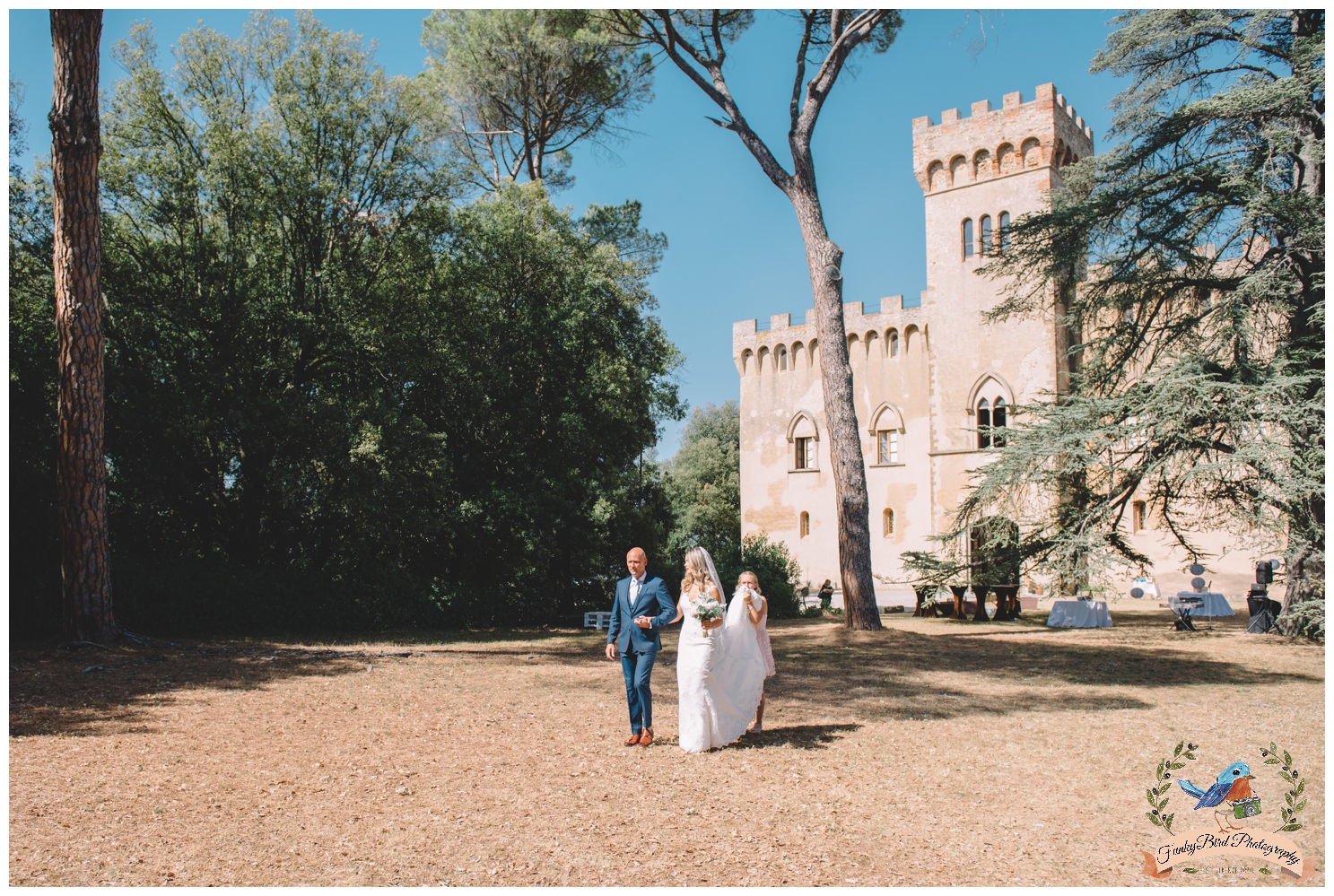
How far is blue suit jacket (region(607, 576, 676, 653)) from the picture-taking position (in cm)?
610

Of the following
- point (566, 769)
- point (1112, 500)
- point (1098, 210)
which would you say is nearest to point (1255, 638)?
point (1112, 500)

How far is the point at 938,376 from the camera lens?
27266mm

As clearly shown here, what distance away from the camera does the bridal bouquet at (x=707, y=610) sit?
609cm

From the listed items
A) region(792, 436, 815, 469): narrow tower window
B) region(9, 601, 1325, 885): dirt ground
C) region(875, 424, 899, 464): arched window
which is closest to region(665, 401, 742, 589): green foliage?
region(792, 436, 815, 469): narrow tower window

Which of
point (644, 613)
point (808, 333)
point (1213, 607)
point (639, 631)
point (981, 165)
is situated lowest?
point (1213, 607)

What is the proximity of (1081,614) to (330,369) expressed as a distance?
15111 millimetres

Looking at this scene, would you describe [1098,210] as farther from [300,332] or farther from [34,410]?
[34,410]

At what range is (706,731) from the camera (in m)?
6.11

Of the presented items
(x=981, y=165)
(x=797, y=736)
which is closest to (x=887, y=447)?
(x=981, y=165)

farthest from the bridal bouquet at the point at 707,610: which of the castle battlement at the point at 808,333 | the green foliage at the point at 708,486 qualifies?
the castle battlement at the point at 808,333

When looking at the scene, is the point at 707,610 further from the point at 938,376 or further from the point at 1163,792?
the point at 938,376

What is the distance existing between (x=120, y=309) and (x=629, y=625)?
11.7m

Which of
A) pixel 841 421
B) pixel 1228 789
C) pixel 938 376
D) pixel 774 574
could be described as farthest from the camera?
pixel 938 376

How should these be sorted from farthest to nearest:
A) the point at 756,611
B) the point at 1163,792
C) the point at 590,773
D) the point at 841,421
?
the point at 841,421, the point at 756,611, the point at 590,773, the point at 1163,792
